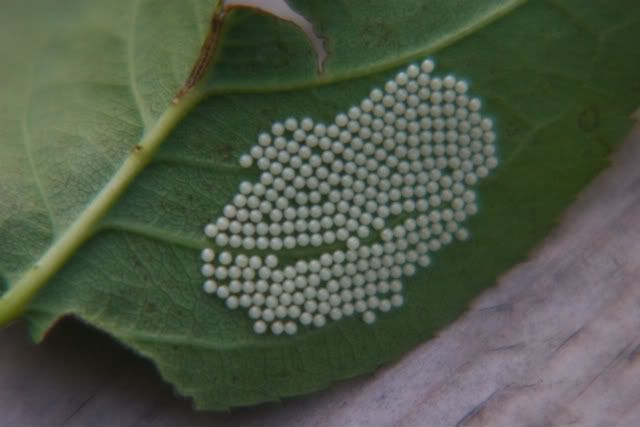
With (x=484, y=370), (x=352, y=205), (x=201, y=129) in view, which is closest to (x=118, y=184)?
(x=201, y=129)

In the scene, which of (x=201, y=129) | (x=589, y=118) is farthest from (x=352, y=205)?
(x=589, y=118)

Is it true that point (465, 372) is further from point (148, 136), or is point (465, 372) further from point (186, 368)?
point (148, 136)

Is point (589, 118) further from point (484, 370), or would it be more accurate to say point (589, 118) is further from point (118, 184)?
point (118, 184)

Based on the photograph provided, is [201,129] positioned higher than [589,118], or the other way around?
[589,118]

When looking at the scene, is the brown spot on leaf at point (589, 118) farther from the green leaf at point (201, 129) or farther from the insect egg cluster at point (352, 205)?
the insect egg cluster at point (352, 205)

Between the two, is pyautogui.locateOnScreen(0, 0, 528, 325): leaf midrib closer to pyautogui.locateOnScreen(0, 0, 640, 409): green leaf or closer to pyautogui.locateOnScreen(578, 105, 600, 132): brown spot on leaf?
pyautogui.locateOnScreen(0, 0, 640, 409): green leaf

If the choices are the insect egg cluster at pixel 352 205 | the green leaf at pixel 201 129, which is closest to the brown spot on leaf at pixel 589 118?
the green leaf at pixel 201 129
